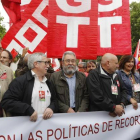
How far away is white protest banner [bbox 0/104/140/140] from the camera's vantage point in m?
3.42

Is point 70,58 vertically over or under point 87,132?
over

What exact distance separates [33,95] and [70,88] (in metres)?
0.71

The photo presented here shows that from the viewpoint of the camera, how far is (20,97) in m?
3.47

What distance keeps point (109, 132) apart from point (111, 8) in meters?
2.29

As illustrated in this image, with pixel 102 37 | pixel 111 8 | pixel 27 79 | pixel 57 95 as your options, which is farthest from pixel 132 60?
pixel 27 79

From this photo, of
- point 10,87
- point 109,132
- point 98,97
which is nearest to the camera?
point 10,87

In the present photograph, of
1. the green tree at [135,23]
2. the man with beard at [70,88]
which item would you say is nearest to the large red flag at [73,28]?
the man with beard at [70,88]

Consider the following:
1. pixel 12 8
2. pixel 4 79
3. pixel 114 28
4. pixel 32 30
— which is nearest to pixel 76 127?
pixel 4 79

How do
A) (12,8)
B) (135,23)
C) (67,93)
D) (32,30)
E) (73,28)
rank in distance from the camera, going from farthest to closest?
(135,23) → (12,8) → (32,30) → (73,28) → (67,93)

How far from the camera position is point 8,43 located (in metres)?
5.52

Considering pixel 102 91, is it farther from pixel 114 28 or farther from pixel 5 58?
pixel 5 58

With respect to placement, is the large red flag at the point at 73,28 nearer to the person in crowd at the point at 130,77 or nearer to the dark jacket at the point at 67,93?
the dark jacket at the point at 67,93

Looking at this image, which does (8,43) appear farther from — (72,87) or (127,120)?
(127,120)

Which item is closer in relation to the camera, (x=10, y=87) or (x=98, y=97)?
(x=10, y=87)
